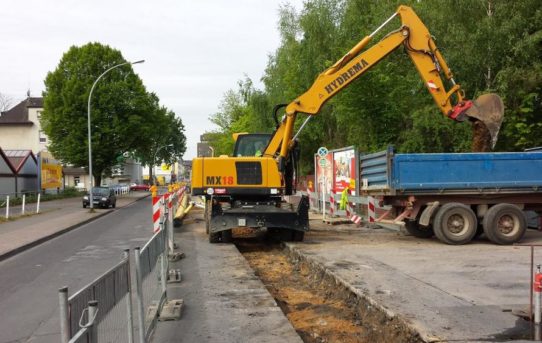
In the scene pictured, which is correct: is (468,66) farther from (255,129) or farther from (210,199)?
(255,129)

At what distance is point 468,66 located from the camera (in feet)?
69.1

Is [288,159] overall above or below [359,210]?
above

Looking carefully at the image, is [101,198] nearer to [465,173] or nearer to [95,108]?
[95,108]

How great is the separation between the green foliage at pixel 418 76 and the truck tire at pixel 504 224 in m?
8.24

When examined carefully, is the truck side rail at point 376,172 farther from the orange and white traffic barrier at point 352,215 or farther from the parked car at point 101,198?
the parked car at point 101,198

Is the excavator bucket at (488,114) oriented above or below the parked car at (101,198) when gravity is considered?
above

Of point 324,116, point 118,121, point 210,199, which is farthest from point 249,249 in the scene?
point 118,121

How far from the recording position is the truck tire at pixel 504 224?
12.8 meters

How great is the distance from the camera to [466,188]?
43.0 feet

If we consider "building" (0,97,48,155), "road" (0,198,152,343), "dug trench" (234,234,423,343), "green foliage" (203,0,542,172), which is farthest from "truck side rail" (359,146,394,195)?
"building" (0,97,48,155)

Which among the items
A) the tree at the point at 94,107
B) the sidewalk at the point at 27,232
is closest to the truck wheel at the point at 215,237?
the sidewalk at the point at 27,232

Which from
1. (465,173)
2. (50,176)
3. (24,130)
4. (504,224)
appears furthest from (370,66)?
(24,130)

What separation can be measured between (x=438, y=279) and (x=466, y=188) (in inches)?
204

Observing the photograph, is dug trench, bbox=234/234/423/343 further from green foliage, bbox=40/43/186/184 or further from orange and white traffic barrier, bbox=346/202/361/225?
green foliage, bbox=40/43/186/184
